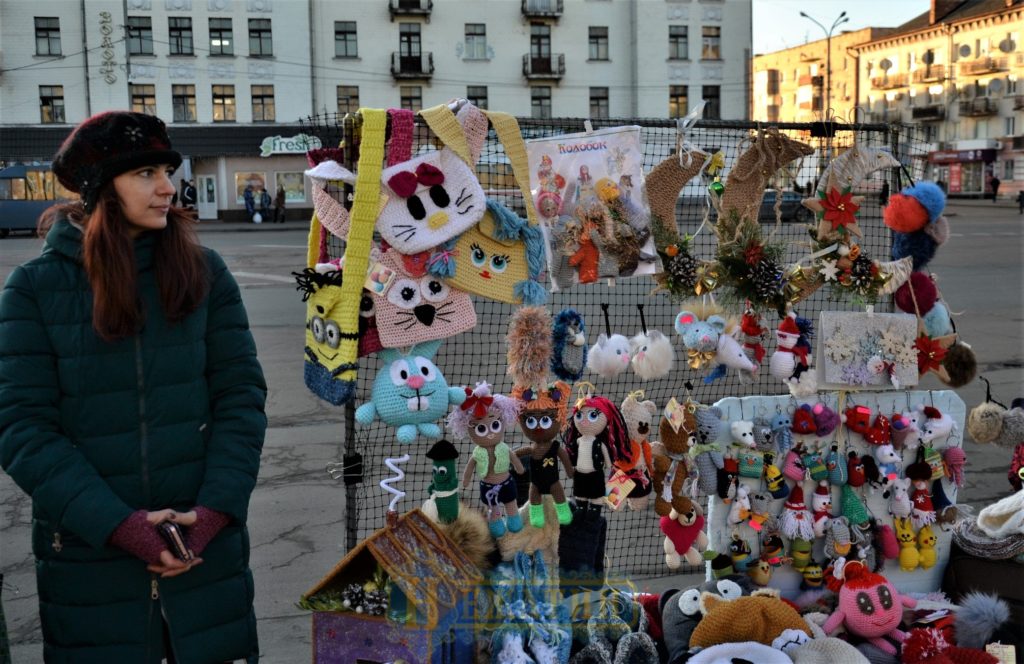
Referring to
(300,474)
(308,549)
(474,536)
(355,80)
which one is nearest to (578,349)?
(474,536)

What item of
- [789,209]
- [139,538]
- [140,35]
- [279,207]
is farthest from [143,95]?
[139,538]

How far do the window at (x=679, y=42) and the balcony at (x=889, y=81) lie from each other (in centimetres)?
2530

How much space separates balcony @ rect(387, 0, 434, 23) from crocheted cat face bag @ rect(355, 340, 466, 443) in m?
31.9

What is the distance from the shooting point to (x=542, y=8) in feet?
109

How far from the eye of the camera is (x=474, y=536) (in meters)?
2.82

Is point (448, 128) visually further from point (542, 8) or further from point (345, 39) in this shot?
point (542, 8)

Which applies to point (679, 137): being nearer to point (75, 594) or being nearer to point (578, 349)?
point (578, 349)

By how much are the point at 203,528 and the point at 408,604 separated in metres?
0.65

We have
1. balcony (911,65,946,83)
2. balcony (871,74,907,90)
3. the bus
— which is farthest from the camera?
balcony (871,74,907,90)

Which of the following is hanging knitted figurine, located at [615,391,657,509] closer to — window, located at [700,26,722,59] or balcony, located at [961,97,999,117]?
window, located at [700,26,722,59]

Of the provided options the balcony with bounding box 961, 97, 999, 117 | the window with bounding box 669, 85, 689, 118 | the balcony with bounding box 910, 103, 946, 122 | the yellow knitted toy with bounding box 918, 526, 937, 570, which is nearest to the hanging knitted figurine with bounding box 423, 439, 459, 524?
the yellow knitted toy with bounding box 918, 526, 937, 570

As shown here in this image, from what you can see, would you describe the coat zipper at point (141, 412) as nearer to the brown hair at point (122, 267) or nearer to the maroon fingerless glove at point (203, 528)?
the brown hair at point (122, 267)

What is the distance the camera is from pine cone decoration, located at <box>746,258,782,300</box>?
10.5ft

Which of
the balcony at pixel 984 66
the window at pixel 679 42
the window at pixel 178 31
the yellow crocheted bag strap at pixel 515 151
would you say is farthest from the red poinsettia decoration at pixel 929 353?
the balcony at pixel 984 66
